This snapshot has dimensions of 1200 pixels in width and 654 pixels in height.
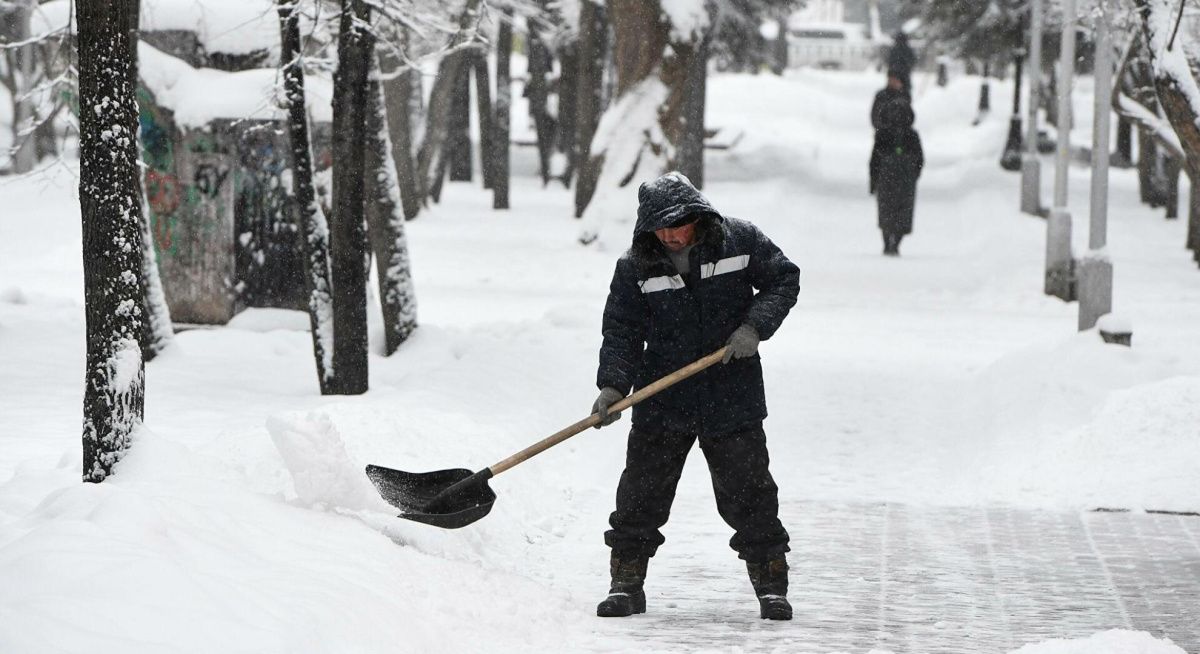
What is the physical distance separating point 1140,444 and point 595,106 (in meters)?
16.9

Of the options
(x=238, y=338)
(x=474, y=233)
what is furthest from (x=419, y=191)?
(x=238, y=338)

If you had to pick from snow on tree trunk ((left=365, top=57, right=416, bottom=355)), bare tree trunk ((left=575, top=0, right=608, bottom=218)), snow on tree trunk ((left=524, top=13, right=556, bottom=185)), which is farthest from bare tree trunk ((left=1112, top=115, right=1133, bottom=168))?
snow on tree trunk ((left=365, top=57, right=416, bottom=355))

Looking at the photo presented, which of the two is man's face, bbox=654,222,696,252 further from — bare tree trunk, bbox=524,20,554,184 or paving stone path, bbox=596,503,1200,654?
bare tree trunk, bbox=524,20,554,184

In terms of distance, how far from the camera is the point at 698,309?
19.9 ft

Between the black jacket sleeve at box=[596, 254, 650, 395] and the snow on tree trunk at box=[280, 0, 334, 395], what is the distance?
13.1 ft

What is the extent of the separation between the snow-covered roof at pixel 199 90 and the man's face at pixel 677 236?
23.6 feet

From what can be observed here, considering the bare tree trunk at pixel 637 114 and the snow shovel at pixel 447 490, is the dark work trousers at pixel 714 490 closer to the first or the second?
the snow shovel at pixel 447 490

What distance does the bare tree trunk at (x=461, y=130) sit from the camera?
28575 mm

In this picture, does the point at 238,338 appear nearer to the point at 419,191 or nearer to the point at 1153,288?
the point at 1153,288

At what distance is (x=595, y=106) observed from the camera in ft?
81.8

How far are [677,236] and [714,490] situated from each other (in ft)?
3.11

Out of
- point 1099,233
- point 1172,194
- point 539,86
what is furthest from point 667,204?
point 539,86

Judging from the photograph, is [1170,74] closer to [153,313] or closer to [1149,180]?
[153,313]

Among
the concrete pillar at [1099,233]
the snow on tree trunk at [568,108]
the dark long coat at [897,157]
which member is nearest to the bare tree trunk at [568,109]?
the snow on tree trunk at [568,108]
